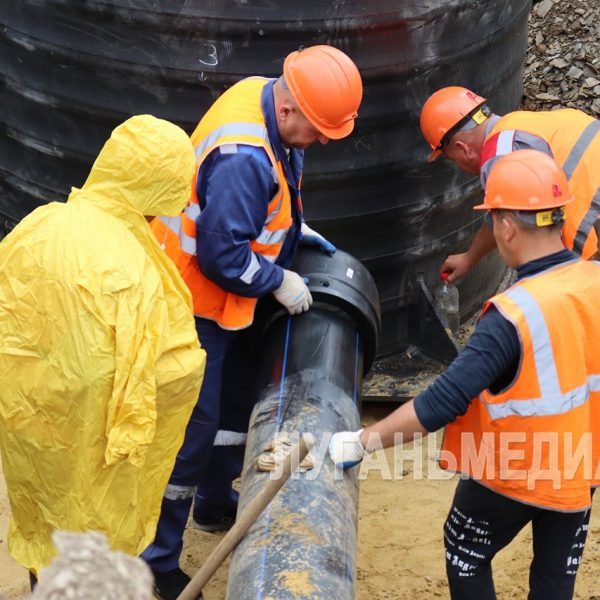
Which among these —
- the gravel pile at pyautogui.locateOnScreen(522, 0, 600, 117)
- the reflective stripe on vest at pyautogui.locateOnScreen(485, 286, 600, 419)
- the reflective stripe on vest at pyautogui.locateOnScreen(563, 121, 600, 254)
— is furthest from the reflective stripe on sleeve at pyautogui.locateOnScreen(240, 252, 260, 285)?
the gravel pile at pyautogui.locateOnScreen(522, 0, 600, 117)

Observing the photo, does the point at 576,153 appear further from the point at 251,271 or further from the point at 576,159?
the point at 251,271

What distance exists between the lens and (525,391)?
2949 millimetres

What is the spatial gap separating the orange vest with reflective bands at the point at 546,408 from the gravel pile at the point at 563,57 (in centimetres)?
477

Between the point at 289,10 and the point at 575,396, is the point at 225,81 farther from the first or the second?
the point at 575,396

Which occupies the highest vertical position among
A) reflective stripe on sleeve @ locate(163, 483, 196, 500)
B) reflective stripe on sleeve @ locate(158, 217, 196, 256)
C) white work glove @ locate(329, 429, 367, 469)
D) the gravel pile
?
the gravel pile

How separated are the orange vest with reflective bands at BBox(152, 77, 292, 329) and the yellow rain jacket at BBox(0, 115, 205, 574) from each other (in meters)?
0.42

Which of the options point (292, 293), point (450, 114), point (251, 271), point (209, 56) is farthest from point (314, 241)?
point (209, 56)

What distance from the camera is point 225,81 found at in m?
4.46

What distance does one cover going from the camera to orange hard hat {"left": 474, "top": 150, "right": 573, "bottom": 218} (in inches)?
118

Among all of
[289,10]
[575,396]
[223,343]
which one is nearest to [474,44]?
[289,10]

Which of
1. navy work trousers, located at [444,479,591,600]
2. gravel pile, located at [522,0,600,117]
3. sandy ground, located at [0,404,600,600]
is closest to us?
navy work trousers, located at [444,479,591,600]

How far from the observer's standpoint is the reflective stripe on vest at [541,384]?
9.41 ft

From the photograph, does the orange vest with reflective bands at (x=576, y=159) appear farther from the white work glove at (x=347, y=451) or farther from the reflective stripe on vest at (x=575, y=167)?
the white work glove at (x=347, y=451)

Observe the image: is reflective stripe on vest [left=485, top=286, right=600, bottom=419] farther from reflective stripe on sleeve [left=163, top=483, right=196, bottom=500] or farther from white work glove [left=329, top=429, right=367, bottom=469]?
reflective stripe on sleeve [left=163, top=483, right=196, bottom=500]
